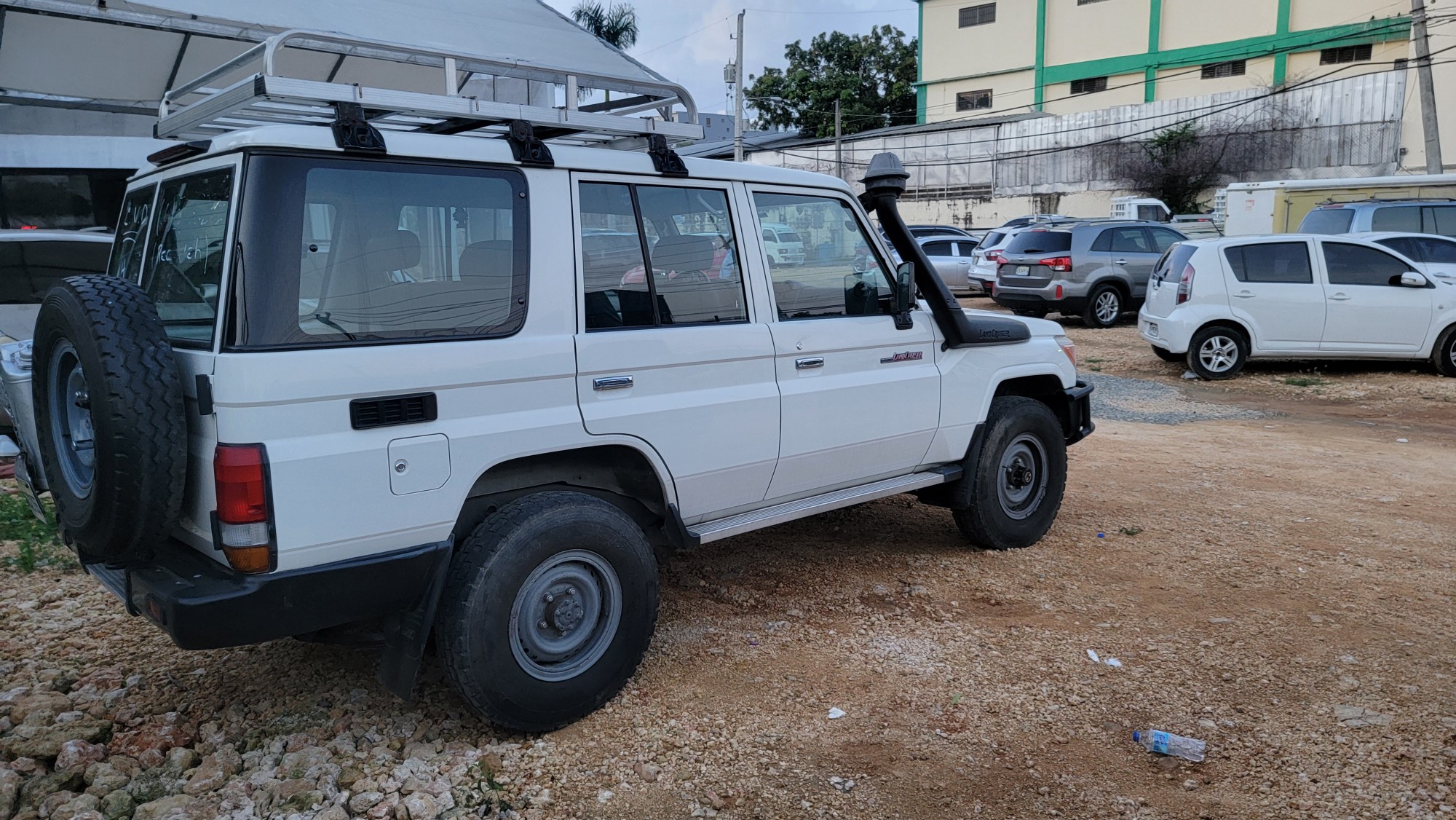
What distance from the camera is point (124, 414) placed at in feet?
9.11

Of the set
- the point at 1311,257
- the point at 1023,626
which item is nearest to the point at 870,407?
the point at 1023,626

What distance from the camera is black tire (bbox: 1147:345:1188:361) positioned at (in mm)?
12141

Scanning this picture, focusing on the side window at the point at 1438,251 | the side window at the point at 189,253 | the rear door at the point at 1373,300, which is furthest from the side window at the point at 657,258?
the side window at the point at 1438,251

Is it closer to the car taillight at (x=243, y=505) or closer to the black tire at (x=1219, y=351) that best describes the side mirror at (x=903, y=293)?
the car taillight at (x=243, y=505)

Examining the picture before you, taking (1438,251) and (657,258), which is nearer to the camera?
(657,258)

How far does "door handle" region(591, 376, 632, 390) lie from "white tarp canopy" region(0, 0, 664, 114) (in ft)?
21.4

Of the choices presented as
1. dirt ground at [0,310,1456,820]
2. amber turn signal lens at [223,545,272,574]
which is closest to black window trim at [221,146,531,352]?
amber turn signal lens at [223,545,272,574]

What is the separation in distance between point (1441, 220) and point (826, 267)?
13432 mm

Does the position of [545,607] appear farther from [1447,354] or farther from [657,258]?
[1447,354]

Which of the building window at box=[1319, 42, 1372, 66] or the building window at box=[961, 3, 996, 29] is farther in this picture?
the building window at box=[961, 3, 996, 29]

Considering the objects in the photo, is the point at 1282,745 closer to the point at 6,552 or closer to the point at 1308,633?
the point at 1308,633

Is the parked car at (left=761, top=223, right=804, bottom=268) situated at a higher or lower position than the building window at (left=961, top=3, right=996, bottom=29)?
lower

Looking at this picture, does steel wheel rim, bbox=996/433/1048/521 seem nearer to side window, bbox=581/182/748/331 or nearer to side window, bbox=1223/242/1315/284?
side window, bbox=581/182/748/331

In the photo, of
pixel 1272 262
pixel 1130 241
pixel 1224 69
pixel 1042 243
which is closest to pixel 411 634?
pixel 1272 262
